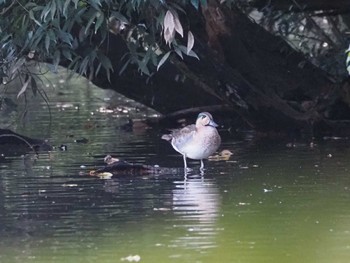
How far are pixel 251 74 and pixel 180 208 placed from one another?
7953mm

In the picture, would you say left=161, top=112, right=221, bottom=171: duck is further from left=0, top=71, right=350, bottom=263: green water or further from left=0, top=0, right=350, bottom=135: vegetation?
left=0, top=0, right=350, bottom=135: vegetation

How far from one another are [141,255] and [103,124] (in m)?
13.8

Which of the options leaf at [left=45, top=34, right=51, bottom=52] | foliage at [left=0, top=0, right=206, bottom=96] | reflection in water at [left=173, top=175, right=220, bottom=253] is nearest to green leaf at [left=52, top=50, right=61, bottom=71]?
foliage at [left=0, top=0, right=206, bottom=96]

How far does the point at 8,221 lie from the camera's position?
35.2 feet

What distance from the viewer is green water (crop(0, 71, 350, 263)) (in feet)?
30.6

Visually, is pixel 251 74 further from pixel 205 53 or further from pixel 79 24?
pixel 79 24

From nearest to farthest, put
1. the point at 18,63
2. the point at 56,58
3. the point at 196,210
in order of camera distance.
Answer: the point at 196,210
the point at 56,58
the point at 18,63

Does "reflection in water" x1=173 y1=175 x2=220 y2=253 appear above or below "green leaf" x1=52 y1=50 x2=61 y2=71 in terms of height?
below

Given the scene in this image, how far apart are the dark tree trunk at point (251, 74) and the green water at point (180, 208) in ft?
4.56

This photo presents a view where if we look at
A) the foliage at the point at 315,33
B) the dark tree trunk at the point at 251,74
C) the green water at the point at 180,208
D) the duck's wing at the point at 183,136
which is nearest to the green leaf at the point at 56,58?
the green water at the point at 180,208

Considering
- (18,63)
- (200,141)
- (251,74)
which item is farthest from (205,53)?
(18,63)

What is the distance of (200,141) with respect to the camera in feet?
49.2

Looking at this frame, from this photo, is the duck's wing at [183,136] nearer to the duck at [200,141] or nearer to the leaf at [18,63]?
the duck at [200,141]

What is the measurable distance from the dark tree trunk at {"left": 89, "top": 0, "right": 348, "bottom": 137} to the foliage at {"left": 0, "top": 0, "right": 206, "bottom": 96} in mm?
3153
